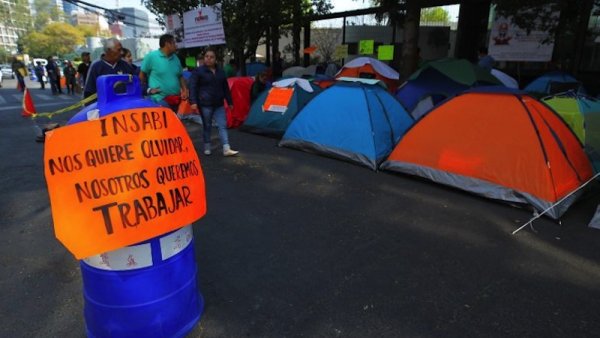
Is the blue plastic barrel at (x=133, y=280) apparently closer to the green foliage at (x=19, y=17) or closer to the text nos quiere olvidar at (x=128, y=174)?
the text nos quiere olvidar at (x=128, y=174)

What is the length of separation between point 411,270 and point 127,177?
7.47 feet

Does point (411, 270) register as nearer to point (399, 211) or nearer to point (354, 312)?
point (354, 312)

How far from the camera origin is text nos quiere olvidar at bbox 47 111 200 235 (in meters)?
1.92

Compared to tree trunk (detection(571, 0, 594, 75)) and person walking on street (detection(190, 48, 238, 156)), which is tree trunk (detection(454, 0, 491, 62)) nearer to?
tree trunk (detection(571, 0, 594, 75))

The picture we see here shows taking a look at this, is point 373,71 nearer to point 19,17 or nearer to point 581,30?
point 581,30

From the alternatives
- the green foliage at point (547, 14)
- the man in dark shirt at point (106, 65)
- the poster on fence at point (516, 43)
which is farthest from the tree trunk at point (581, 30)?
the man in dark shirt at point (106, 65)

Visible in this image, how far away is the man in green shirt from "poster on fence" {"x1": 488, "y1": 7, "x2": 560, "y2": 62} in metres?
7.98

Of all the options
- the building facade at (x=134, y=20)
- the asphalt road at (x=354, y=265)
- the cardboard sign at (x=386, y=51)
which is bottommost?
the asphalt road at (x=354, y=265)

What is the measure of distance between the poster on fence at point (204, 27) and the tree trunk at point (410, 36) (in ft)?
15.3

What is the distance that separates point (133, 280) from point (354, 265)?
5.84ft

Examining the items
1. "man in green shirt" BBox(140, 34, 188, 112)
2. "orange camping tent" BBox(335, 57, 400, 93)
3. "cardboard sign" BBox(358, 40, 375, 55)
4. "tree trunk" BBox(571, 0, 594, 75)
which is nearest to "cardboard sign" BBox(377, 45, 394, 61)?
"orange camping tent" BBox(335, 57, 400, 93)

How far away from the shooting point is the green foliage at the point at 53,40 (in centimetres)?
8462

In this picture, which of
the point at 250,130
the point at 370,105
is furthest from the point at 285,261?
the point at 250,130

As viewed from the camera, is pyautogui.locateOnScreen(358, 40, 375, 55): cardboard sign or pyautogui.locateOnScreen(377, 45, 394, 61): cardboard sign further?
pyautogui.locateOnScreen(358, 40, 375, 55): cardboard sign
